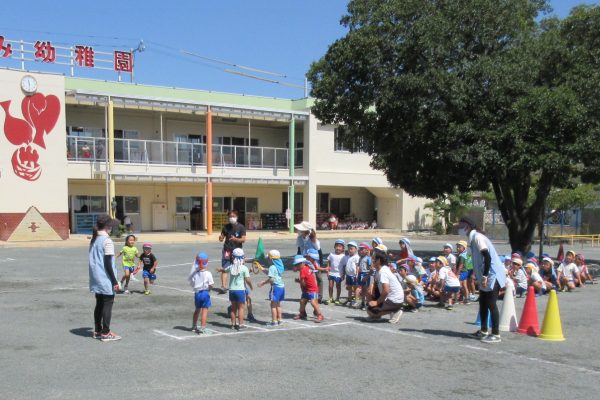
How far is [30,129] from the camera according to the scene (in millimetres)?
24547

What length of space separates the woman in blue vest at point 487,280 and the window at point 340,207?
28692 mm

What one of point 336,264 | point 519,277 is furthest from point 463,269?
point 336,264

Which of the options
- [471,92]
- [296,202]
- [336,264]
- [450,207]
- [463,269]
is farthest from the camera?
[296,202]

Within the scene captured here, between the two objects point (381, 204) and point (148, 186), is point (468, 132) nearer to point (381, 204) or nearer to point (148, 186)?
point (148, 186)

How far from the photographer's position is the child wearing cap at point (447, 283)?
1123cm

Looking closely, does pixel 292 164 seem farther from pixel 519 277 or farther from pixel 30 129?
pixel 519 277

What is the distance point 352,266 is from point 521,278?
398 centimetres

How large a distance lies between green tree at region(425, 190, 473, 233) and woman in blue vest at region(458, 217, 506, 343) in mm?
26175

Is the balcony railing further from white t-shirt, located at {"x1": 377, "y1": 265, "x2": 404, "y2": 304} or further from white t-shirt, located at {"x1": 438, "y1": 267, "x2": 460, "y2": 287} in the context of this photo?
white t-shirt, located at {"x1": 377, "y1": 265, "x2": 404, "y2": 304}

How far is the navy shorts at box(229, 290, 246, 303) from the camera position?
345 inches

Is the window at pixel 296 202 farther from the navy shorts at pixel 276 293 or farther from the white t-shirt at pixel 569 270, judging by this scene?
the navy shorts at pixel 276 293

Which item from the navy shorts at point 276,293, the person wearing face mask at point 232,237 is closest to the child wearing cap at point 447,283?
the navy shorts at point 276,293

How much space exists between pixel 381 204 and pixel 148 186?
594 inches

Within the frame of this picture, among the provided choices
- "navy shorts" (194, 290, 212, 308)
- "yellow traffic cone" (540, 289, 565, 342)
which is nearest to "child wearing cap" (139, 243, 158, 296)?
Answer: "navy shorts" (194, 290, 212, 308)
